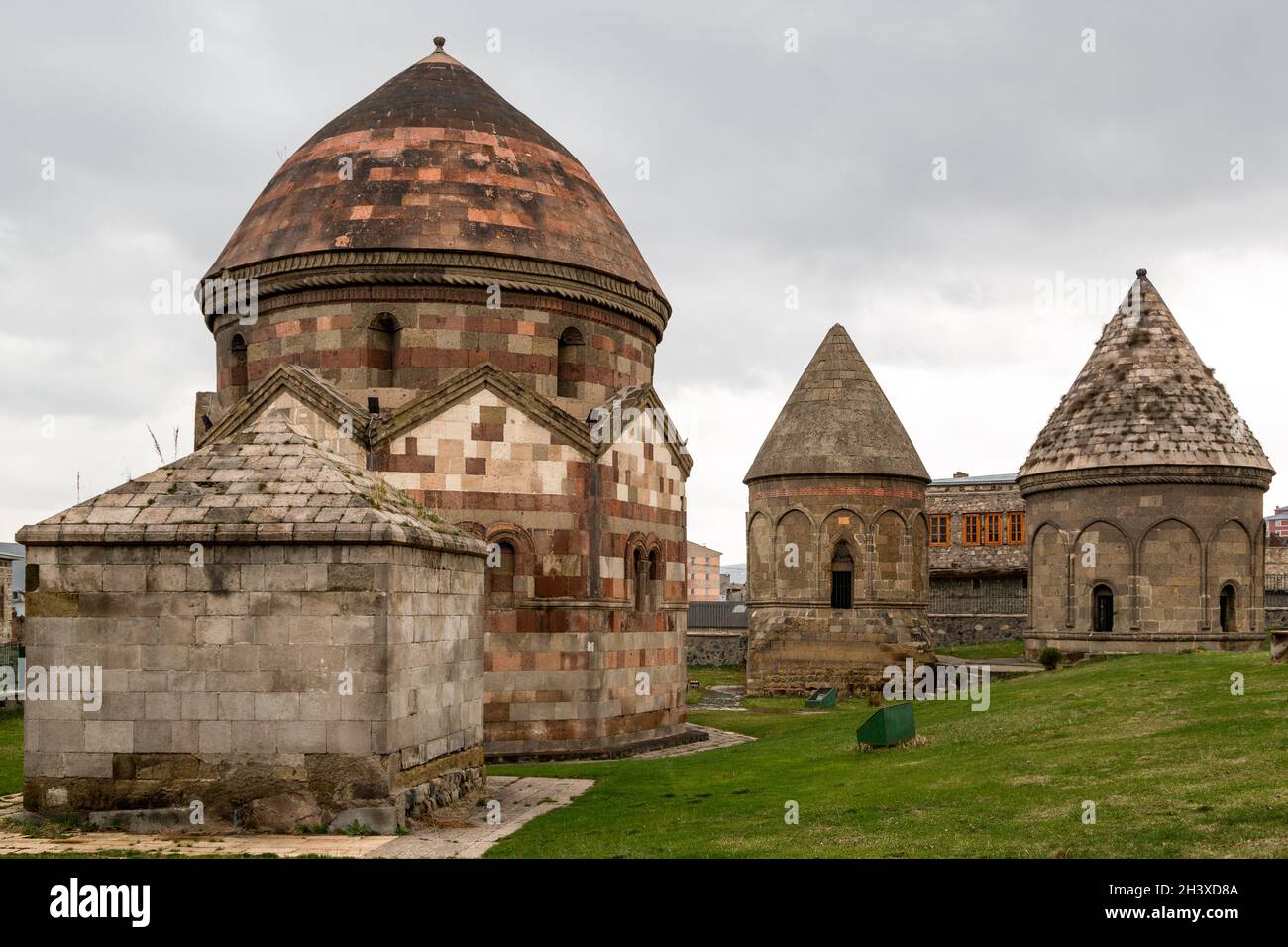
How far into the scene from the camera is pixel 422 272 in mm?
22406

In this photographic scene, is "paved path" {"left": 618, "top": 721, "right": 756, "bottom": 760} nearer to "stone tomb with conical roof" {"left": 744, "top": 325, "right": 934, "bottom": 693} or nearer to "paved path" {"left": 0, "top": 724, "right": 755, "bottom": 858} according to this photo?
"paved path" {"left": 0, "top": 724, "right": 755, "bottom": 858}

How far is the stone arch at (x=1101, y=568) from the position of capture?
3388cm

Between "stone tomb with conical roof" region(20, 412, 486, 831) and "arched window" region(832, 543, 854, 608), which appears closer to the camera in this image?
"stone tomb with conical roof" region(20, 412, 486, 831)

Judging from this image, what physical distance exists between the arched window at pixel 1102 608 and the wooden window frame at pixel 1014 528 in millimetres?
24310

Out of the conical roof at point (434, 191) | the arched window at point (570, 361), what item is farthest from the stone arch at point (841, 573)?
the arched window at point (570, 361)

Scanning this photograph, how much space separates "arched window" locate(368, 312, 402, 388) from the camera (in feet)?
74.6

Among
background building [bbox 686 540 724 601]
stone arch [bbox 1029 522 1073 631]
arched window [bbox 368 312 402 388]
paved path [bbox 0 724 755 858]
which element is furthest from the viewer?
background building [bbox 686 540 724 601]

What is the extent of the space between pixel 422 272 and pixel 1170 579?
2152cm

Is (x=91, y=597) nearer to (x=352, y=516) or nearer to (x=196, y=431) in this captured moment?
(x=352, y=516)

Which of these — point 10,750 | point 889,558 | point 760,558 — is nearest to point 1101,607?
point 889,558

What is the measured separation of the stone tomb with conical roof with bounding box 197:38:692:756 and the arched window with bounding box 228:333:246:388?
42 mm

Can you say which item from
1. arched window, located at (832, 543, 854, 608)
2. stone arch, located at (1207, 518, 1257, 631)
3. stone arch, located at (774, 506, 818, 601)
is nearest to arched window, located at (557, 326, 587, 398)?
stone arch, located at (774, 506, 818, 601)

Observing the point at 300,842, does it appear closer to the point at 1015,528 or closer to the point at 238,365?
the point at 238,365

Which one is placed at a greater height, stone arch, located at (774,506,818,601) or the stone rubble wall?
stone arch, located at (774,506,818,601)
